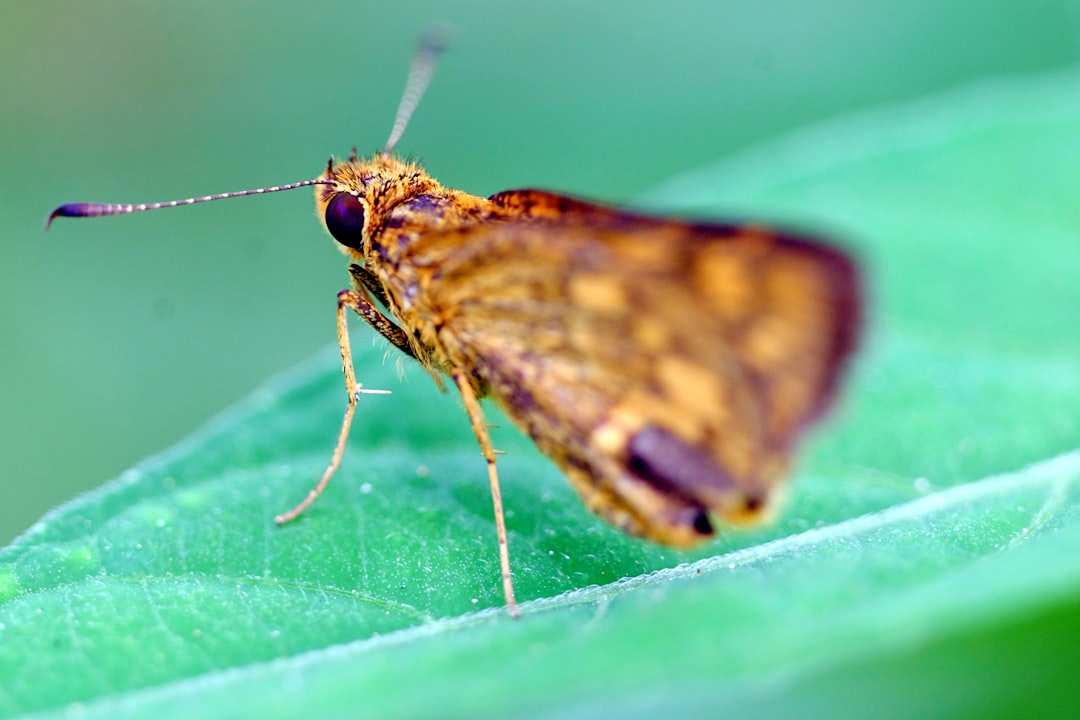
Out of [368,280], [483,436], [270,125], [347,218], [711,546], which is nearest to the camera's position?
[711,546]

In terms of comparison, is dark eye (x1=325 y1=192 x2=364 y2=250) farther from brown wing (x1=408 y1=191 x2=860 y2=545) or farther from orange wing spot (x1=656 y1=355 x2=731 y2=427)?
orange wing spot (x1=656 y1=355 x2=731 y2=427)

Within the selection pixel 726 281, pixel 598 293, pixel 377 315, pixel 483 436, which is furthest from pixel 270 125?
pixel 726 281

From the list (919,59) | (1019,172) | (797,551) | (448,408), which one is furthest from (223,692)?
(919,59)

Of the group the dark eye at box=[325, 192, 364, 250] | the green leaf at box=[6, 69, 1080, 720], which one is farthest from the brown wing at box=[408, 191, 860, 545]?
the dark eye at box=[325, 192, 364, 250]

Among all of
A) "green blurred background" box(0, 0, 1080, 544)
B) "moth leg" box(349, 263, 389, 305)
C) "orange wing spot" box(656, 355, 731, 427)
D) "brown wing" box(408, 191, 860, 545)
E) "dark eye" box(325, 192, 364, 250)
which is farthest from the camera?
"green blurred background" box(0, 0, 1080, 544)

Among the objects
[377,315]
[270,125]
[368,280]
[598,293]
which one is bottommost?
[598,293]

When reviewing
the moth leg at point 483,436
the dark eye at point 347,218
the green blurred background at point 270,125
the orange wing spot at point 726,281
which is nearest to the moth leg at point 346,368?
the dark eye at point 347,218

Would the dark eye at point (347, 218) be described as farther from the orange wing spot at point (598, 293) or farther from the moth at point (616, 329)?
the orange wing spot at point (598, 293)

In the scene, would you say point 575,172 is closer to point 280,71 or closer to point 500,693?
point 280,71

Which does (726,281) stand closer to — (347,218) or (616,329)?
(616,329)
